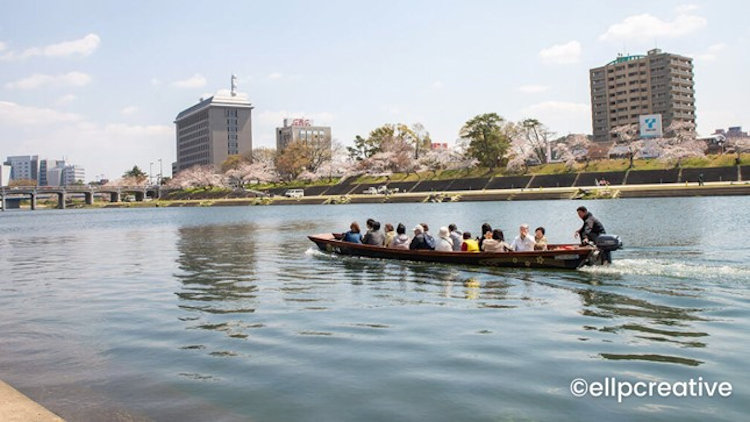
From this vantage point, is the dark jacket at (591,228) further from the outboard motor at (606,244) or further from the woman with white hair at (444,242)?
the woman with white hair at (444,242)

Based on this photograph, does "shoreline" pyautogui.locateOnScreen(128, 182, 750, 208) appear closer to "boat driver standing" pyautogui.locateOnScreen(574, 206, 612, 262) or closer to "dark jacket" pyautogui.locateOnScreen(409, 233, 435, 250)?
"boat driver standing" pyautogui.locateOnScreen(574, 206, 612, 262)

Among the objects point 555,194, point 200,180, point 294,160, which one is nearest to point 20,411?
point 555,194

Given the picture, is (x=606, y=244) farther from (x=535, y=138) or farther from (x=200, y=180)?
(x=200, y=180)

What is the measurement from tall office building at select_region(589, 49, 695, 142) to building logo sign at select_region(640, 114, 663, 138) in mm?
25372

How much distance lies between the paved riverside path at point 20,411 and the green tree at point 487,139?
319 ft

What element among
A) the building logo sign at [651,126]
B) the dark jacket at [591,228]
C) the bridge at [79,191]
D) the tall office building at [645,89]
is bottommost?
the dark jacket at [591,228]

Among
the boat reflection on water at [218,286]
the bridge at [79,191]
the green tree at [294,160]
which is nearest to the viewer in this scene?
the boat reflection on water at [218,286]

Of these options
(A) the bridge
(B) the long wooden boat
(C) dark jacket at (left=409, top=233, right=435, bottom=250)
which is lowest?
(B) the long wooden boat

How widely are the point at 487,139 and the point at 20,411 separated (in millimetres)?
98539

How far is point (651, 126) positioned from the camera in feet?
366

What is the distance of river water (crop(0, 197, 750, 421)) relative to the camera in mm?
7102

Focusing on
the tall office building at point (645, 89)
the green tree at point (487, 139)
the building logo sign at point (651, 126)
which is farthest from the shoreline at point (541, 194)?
the tall office building at point (645, 89)

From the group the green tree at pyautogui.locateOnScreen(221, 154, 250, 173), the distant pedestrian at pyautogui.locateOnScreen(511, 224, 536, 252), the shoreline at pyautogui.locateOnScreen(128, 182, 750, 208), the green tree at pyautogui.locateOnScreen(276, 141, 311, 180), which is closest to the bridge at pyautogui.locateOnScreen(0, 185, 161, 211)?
the green tree at pyautogui.locateOnScreen(221, 154, 250, 173)

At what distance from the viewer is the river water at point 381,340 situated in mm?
7102
